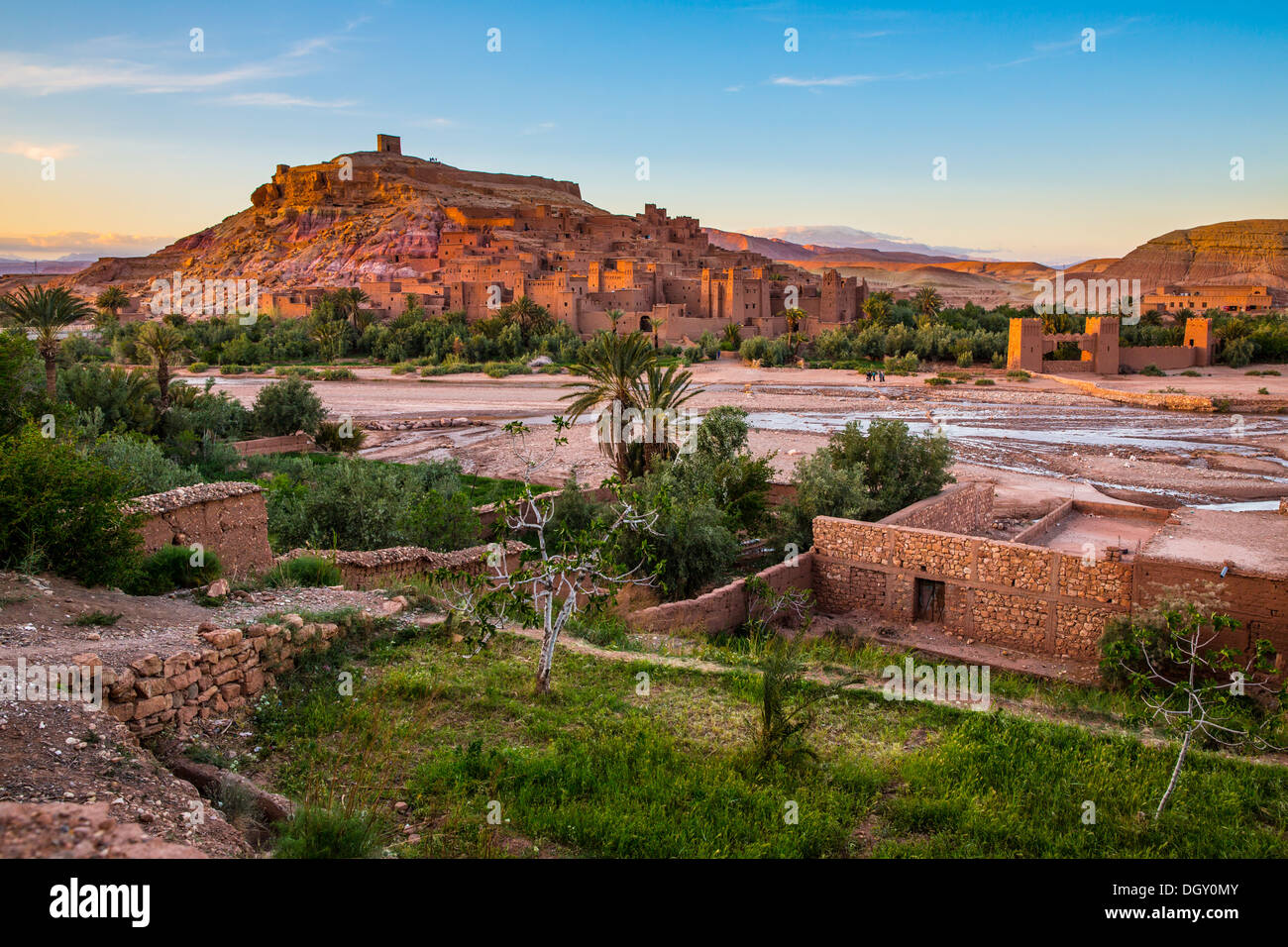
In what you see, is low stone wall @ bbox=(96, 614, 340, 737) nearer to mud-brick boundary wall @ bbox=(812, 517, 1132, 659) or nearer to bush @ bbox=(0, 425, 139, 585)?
bush @ bbox=(0, 425, 139, 585)

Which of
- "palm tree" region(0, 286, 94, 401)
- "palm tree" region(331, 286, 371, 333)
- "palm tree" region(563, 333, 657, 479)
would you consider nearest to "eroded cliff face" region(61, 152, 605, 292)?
"palm tree" region(331, 286, 371, 333)

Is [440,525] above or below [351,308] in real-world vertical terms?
below

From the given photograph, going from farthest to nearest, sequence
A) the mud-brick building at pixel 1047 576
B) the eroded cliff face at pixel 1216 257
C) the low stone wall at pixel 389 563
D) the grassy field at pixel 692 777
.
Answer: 1. the eroded cliff face at pixel 1216 257
2. the low stone wall at pixel 389 563
3. the mud-brick building at pixel 1047 576
4. the grassy field at pixel 692 777

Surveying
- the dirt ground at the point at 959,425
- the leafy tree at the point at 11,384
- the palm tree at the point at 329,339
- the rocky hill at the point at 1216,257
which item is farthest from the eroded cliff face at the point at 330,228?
the rocky hill at the point at 1216,257

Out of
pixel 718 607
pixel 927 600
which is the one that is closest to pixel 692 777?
pixel 718 607

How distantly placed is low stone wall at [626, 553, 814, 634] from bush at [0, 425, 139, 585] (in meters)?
5.23

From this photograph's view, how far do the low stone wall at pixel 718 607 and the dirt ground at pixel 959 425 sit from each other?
608cm

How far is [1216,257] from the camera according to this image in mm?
124875

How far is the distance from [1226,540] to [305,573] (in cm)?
1016

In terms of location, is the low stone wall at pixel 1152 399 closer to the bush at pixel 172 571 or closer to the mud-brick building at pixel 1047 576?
the mud-brick building at pixel 1047 576

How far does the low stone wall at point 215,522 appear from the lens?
888cm

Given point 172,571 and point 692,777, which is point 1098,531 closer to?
point 692,777

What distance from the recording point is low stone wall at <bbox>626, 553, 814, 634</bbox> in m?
10.1

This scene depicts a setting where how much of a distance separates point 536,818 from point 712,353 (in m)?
45.7
